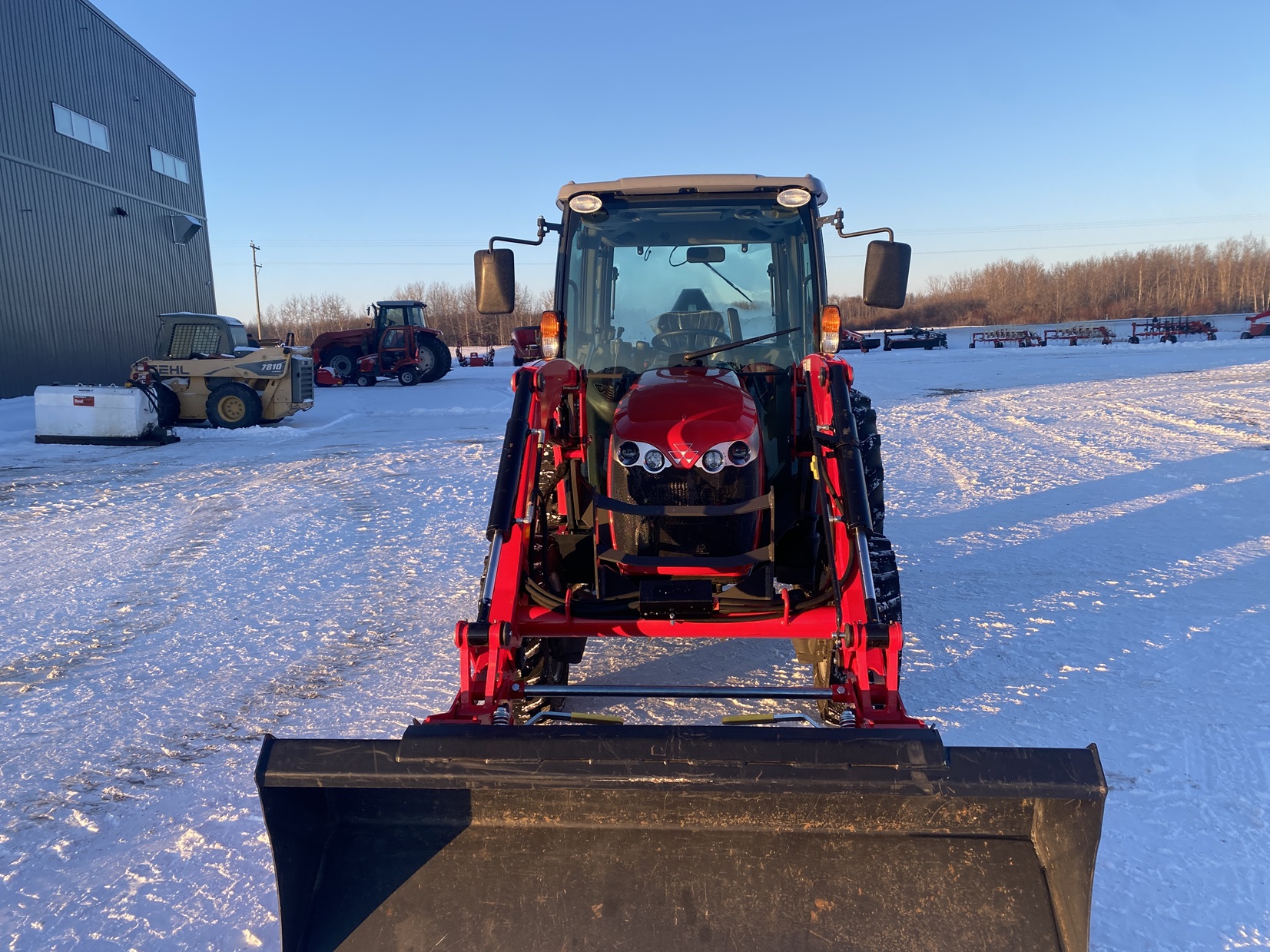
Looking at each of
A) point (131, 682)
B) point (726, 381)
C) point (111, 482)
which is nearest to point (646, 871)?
point (726, 381)

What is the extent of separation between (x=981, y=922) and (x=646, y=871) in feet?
2.64

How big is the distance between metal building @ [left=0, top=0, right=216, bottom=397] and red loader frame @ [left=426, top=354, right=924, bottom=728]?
61.9 ft

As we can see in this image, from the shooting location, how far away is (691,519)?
124 inches

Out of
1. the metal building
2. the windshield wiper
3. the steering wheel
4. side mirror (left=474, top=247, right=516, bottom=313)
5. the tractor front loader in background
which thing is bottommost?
the tractor front loader in background

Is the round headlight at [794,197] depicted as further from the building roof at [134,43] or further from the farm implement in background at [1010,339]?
the farm implement in background at [1010,339]

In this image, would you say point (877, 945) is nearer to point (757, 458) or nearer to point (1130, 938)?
point (1130, 938)

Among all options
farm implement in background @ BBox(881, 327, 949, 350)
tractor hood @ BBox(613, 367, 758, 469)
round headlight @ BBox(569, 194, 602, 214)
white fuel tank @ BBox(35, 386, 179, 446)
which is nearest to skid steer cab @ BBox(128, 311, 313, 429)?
white fuel tank @ BBox(35, 386, 179, 446)

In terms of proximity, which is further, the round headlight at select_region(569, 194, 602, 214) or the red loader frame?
the round headlight at select_region(569, 194, 602, 214)

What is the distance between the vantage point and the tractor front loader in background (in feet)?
6.54

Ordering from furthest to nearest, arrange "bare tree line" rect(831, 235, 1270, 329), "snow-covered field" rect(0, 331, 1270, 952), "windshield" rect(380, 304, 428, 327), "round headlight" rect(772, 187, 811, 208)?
"bare tree line" rect(831, 235, 1270, 329) → "windshield" rect(380, 304, 428, 327) → "round headlight" rect(772, 187, 811, 208) → "snow-covered field" rect(0, 331, 1270, 952)

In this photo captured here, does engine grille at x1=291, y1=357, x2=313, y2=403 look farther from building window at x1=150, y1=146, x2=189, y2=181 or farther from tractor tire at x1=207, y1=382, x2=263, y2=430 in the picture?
building window at x1=150, y1=146, x2=189, y2=181

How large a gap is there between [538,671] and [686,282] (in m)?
2.02

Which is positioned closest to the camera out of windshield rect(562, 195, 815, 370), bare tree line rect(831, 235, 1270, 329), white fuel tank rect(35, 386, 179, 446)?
windshield rect(562, 195, 815, 370)

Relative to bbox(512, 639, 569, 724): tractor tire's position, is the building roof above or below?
above
